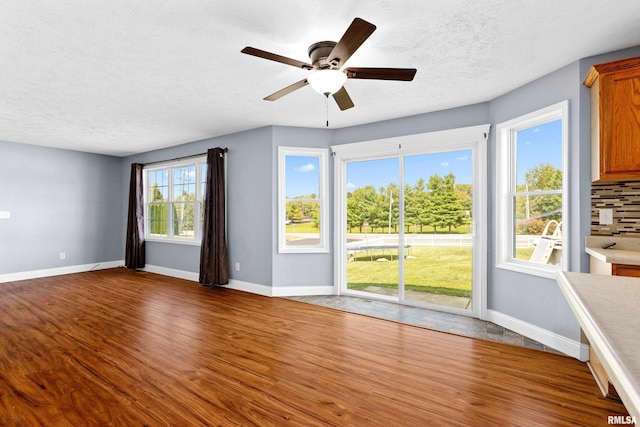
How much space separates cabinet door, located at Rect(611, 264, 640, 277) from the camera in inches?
84.7

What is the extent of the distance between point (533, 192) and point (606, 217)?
72 cm

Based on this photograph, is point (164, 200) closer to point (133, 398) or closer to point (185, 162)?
point (185, 162)

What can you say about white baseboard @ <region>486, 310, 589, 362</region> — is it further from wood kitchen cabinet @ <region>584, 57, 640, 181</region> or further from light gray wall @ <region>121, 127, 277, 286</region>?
light gray wall @ <region>121, 127, 277, 286</region>

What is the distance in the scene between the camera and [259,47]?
2.54 metres

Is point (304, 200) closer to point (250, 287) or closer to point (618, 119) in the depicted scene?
point (250, 287)

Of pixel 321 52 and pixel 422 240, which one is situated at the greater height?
pixel 321 52

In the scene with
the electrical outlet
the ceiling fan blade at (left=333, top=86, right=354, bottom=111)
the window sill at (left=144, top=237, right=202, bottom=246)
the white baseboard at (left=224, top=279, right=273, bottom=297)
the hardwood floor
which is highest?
the ceiling fan blade at (left=333, top=86, right=354, bottom=111)

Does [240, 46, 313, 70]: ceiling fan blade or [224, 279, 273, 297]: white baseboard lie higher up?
[240, 46, 313, 70]: ceiling fan blade

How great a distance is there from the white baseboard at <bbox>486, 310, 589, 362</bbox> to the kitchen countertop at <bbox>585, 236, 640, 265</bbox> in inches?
33.0

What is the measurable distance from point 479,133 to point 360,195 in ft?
5.68

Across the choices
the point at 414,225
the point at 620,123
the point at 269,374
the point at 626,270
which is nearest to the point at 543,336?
the point at 626,270

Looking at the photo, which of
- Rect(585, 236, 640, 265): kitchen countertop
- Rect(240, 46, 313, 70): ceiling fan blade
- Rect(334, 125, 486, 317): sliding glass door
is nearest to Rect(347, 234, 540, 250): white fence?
Rect(334, 125, 486, 317): sliding glass door

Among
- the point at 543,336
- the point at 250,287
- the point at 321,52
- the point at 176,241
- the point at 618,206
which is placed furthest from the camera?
the point at 176,241

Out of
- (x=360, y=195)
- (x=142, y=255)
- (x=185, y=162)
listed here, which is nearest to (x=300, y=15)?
(x=360, y=195)
